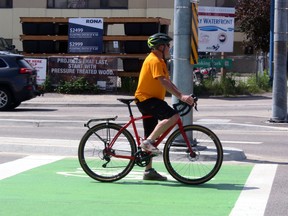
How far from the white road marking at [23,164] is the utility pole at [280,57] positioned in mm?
7061

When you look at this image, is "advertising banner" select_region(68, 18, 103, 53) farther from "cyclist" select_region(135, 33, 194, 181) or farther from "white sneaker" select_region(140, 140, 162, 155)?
"white sneaker" select_region(140, 140, 162, 155)

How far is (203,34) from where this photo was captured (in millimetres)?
30266

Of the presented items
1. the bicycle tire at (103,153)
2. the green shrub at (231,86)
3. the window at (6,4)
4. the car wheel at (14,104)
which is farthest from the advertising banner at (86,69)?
the window at (6,4)

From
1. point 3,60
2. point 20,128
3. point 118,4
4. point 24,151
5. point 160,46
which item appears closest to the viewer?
point 160,46

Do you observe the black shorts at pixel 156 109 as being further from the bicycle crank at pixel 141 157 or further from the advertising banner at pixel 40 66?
the advertising banner at pixel 40 66

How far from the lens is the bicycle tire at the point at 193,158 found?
8.37 metres

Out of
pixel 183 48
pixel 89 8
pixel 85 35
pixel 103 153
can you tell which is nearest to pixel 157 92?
pixel 103 153

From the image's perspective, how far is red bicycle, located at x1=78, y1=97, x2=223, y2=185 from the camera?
8391mm

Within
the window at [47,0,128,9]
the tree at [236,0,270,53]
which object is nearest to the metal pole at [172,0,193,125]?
the tree at [236,0,270,53]

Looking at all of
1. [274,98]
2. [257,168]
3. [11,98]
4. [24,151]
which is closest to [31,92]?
[11,98]

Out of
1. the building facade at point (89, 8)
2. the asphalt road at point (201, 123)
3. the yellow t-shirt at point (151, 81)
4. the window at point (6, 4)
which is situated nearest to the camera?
the yellow t-shirt at point (151, 81)

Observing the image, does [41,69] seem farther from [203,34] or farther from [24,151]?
[24,151]

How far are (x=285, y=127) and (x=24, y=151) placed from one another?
283 inches

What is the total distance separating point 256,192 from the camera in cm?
793
